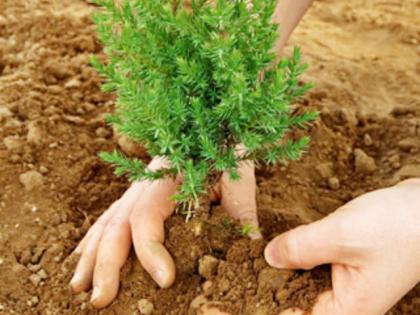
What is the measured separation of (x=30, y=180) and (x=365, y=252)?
1.40 metres

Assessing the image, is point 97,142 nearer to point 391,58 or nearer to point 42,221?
point 42,221

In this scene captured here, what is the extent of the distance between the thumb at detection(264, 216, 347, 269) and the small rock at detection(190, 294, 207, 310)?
265mm

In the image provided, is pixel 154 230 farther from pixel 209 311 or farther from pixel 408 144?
pixel 408 144

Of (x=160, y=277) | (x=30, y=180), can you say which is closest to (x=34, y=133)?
(x=30, y=180)

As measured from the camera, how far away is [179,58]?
171 centimetres

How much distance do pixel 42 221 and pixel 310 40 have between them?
2.18 meters

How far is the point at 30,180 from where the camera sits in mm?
2598

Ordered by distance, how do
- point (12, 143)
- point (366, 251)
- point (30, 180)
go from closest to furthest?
point (366, 251), point (30, 180), point (12, 143)

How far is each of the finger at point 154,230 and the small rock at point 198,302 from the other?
0.10 meters

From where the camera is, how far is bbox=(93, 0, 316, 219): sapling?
65.0 inches

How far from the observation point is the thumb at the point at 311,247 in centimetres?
193

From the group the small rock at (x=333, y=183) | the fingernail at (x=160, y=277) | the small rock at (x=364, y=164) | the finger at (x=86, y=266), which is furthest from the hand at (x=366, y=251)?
the small rock at (x=364, y=164)

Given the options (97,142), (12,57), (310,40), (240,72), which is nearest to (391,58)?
(310,40)

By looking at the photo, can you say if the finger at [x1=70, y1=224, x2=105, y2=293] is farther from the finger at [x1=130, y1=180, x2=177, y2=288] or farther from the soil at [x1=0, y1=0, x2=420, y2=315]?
the finger at [x1=130, y1=180, x2=177, y2=288]
